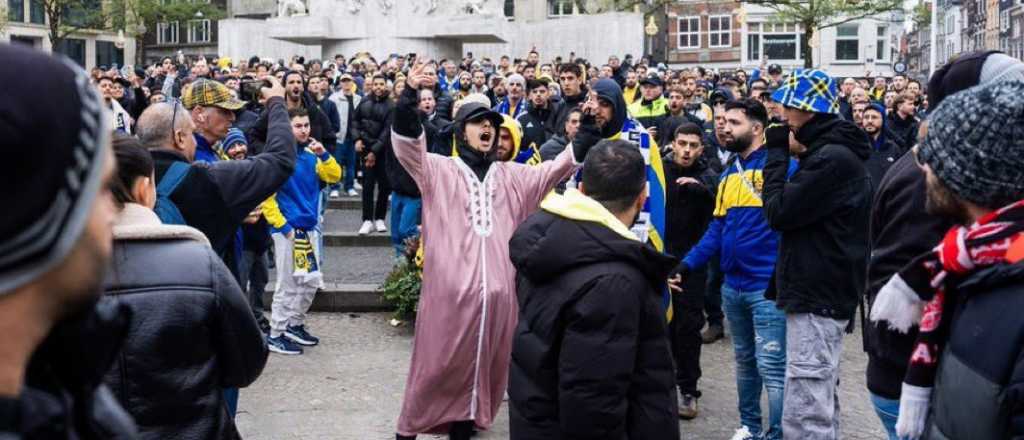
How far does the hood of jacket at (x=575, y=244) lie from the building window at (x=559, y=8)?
50.2 meters

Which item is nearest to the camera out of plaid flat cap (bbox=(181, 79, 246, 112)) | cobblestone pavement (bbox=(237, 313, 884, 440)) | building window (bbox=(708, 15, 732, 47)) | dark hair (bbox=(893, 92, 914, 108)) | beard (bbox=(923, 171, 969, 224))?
beard (bbox=(923, 171, 969, 224))

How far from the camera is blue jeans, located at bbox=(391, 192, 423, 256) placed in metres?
11.9

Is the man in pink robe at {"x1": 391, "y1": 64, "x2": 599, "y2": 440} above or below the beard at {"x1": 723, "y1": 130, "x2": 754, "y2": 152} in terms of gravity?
below

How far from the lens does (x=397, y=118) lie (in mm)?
6453

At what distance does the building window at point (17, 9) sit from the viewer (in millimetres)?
62562

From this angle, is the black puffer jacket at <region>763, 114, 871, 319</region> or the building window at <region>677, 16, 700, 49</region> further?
the building window at <region>677, 16, 700, 49</region>

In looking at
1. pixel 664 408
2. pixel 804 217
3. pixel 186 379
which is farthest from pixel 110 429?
pixel 804 217

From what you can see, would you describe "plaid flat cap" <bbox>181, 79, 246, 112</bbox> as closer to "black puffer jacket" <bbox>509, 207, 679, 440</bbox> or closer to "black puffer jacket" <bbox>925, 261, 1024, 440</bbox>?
"black puffer jacket" <bbox>509, 207, 679, 440</bbox>

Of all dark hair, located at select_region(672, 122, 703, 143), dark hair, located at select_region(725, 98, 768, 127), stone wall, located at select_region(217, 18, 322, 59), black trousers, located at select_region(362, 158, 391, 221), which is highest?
stone wall, located at select_region(217, 18, 322, 59)

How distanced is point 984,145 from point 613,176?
1951mm

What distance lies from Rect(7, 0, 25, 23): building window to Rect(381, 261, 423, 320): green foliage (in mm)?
58481

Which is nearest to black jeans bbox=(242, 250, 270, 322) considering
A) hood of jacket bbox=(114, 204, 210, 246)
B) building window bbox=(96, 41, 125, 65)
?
hood of jacket bbox=(114, 204, 210, 246)

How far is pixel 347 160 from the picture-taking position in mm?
17312

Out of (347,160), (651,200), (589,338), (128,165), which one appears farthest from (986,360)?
(347,160)
